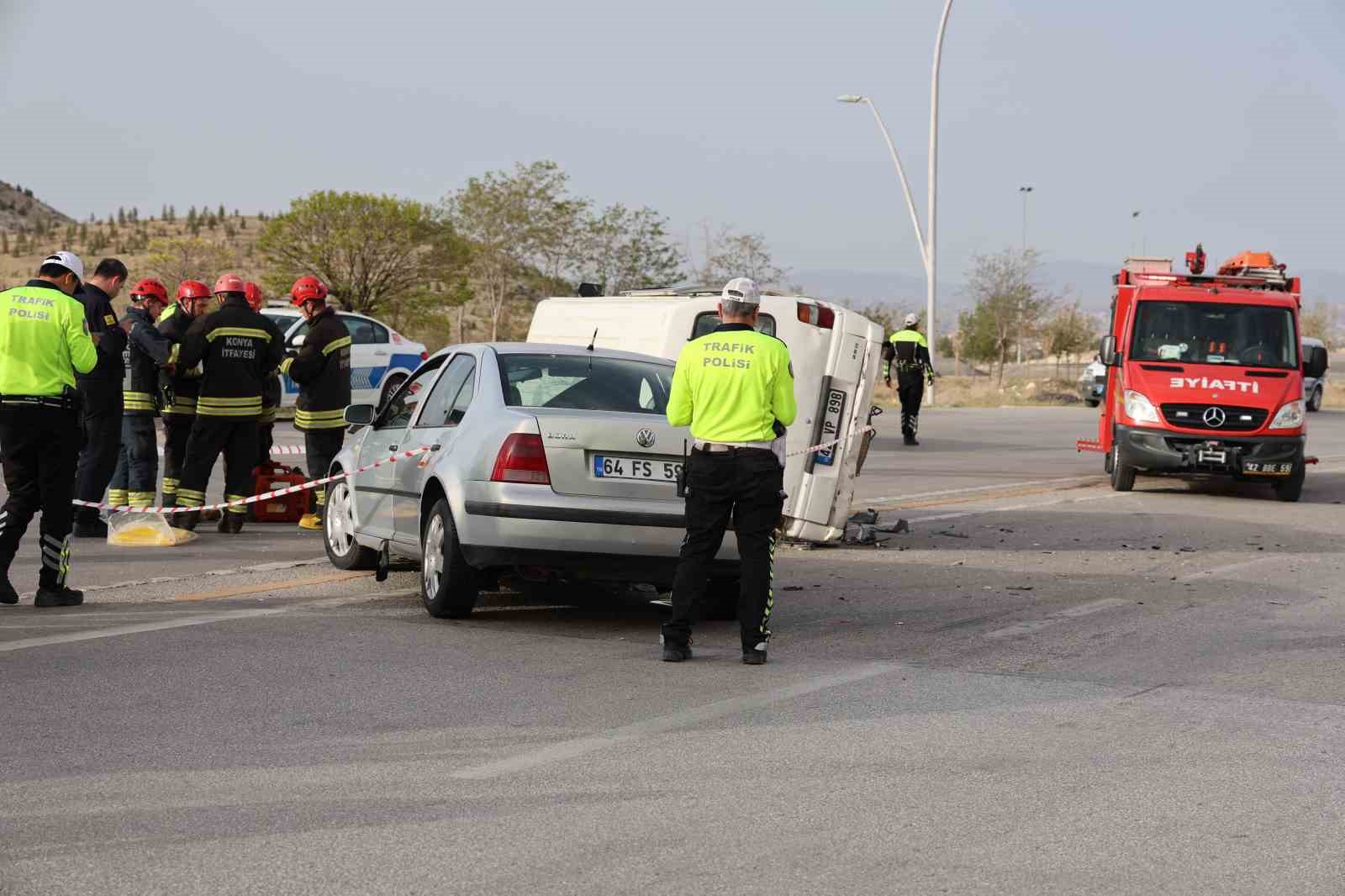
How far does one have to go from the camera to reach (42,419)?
8.94 meters

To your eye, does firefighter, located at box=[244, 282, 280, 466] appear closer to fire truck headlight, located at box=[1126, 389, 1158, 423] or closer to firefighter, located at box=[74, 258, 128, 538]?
firefighter, located at box=[74, 258, 128, 538]

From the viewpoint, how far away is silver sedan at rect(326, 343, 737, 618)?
322 inches

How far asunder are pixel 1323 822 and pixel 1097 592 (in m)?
5.08

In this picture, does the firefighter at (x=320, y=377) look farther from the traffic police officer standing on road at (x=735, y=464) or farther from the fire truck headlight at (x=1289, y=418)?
the fire truck headlight at (x=1289, y=418)

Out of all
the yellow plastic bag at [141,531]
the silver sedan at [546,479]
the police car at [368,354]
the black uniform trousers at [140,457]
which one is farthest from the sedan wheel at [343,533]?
the police car at [368,354]

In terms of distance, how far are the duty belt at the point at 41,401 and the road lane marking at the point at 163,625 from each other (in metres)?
1.47

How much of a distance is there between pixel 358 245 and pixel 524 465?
1884 inches

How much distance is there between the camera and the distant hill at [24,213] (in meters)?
98.7

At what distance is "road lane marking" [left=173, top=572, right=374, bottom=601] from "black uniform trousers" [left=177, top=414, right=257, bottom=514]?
2194mm

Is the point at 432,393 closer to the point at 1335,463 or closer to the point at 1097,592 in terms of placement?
the point at 1097,592

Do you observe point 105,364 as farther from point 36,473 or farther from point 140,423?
point 36,473

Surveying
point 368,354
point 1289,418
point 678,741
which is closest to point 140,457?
point 678,741

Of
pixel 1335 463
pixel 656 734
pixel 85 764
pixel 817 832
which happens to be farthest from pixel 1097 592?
pixel 1335 463

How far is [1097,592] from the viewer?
10.1m
